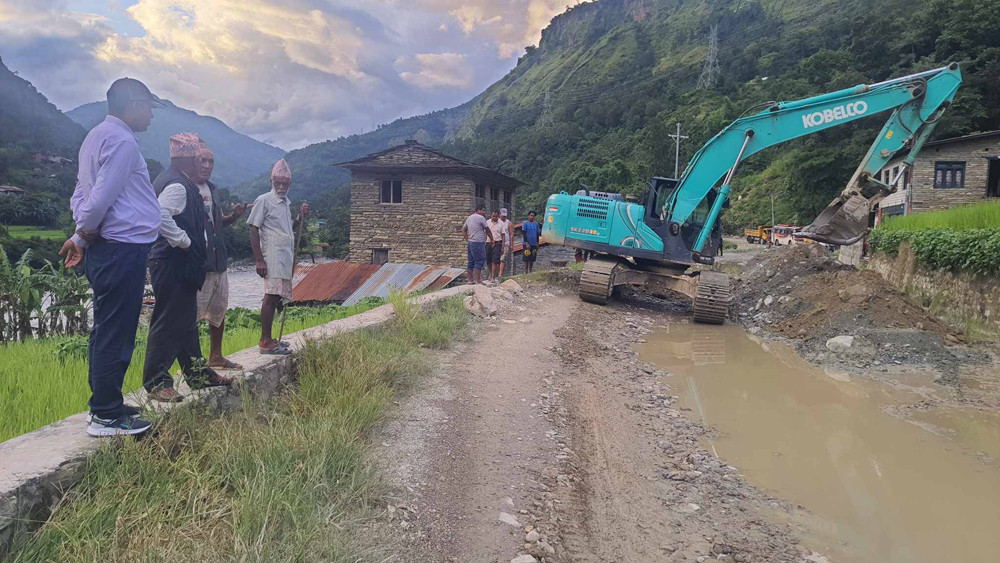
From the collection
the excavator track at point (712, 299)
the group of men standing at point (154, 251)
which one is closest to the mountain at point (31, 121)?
the excavator track at point (712, 299)

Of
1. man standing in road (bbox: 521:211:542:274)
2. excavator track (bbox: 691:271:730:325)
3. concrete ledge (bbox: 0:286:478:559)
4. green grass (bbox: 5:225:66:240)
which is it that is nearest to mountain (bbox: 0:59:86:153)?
green grass (bbox: 5:225:66:240)

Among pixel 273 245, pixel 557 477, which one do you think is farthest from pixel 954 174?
pixel 273 245

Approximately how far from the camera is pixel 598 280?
10922 mm

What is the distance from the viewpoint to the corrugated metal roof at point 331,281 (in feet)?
57.0

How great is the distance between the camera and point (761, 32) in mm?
93625

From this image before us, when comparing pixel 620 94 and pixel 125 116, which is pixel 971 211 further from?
pixel 620 94

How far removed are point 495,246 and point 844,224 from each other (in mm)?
6562

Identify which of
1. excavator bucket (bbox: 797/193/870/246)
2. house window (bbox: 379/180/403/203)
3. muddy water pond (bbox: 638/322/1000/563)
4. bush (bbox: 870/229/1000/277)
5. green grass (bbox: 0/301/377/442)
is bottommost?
muddy water pond (bbox: 638/322/1000/563)

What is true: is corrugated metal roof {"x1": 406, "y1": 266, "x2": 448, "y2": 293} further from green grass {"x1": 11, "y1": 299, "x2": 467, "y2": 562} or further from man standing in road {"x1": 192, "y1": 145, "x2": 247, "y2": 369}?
green grass {"x1": 11, "y1": 299, "x2": 467, "y2": 562}

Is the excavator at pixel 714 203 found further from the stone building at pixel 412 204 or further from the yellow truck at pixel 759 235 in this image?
the yellow truck at pixel 759 235

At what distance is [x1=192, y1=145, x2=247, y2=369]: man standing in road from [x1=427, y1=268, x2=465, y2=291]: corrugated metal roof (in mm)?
11359

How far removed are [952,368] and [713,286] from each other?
3.96 meters

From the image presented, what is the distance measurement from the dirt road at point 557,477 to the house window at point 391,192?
17040 millimetres

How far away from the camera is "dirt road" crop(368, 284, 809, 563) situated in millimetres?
2986
